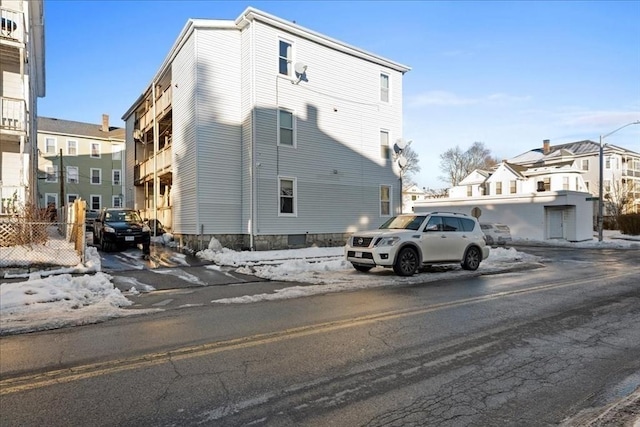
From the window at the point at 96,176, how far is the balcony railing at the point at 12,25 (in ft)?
98.8

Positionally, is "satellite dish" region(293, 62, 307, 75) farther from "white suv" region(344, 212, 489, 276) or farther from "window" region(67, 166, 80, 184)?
"window" region(67, 166, 80, 184)

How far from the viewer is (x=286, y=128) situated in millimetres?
19594

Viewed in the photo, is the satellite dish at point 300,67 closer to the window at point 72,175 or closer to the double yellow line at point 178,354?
the double yellow line at point 178,354

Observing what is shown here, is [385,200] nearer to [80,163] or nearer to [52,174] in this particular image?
[80,163]

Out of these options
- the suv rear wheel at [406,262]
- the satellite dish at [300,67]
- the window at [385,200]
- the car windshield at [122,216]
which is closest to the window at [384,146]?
the window at [385,200]

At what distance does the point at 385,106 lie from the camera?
23594 mm

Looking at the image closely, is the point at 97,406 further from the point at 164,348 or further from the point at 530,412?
the point at 530,412

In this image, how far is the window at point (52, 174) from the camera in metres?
42.9

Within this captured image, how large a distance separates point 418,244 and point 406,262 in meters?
0.66

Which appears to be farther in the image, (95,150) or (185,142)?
(95,150)

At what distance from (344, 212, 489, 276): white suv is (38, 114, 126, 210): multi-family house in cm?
3595

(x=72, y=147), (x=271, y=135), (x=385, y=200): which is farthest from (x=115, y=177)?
(x=385, y=200)

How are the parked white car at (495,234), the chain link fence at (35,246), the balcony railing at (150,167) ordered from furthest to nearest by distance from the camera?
the parked white car at (495,234), the balcony railing at (150,167), the chain link fence at (35,246)

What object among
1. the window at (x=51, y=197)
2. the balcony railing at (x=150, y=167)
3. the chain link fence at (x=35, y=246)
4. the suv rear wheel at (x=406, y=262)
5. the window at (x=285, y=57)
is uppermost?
the window at (x=285, y=57)
